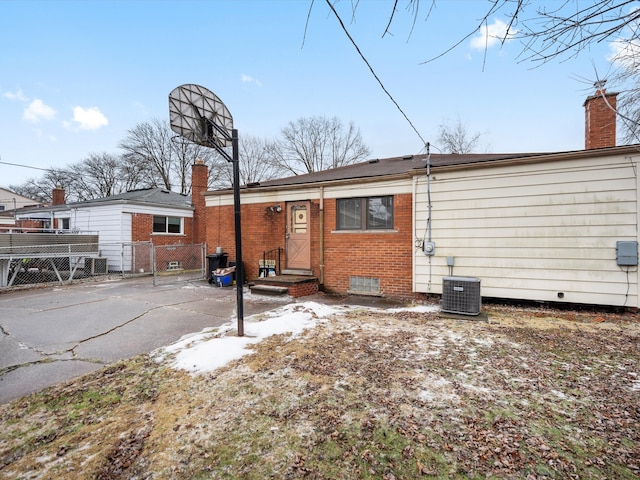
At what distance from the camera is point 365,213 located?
7793mm

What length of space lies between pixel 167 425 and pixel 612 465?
10.0ft

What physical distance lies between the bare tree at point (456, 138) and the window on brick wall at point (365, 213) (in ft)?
59.3

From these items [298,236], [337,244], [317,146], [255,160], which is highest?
[317,146]

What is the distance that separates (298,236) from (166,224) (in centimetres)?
917

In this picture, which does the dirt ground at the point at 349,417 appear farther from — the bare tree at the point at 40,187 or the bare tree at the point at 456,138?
the bare tree at the point at 40,187

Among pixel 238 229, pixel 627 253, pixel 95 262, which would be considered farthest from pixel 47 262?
pixel 627 253

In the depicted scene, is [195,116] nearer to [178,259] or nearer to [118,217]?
[118,217]

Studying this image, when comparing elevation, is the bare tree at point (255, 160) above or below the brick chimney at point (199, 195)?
above

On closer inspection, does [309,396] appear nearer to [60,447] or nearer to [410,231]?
[60,447]

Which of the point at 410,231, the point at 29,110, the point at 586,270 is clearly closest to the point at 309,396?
the point at 410,231

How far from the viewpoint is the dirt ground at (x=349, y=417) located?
1.84 meters

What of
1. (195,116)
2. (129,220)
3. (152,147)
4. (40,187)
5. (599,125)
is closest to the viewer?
(195,116)

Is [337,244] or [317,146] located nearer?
[337,244]

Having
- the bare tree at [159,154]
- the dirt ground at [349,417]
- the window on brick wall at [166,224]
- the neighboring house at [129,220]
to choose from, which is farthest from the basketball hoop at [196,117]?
the bare tree at [159,154]
